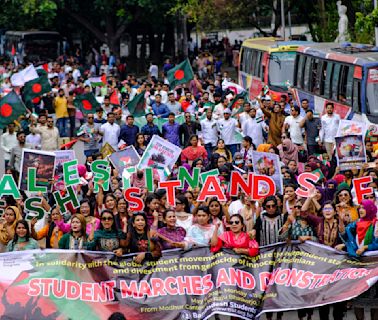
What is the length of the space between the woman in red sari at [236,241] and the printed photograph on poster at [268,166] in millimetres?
2318

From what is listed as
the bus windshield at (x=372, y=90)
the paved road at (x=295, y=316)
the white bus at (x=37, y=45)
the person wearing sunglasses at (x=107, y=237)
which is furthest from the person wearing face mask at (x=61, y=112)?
the white bus at (x=37, y=45)

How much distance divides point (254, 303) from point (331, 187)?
3059 millimetres

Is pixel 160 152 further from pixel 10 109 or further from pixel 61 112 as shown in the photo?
pixel 61 112

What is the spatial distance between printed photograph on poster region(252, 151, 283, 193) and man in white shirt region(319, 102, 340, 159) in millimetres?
4698

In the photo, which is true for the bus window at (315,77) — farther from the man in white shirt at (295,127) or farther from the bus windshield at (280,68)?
the man in white shirt at (295,127)

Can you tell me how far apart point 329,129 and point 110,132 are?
11.3ft

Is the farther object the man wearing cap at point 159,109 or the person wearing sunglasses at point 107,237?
the man wearing cap at point 159,109

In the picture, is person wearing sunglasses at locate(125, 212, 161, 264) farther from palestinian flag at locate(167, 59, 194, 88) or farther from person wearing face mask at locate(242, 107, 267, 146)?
palestinian flag at locate(167, 59, 194, 88)

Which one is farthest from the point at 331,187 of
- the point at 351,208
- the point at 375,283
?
the point at 375,283

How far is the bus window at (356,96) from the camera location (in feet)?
70.5

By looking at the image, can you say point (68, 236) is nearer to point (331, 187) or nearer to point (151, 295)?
point (151, 295)

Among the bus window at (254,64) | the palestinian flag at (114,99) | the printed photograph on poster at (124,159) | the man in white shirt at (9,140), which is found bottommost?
the bus window at (254,64)

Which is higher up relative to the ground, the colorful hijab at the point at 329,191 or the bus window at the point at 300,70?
the colorful hijab at the point at 329,191

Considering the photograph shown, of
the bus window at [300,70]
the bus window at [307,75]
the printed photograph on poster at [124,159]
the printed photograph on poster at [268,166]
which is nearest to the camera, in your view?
the printed photograph on poster at [268,166]
